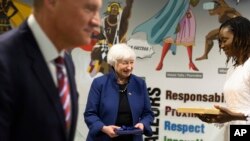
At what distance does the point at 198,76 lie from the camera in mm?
4129

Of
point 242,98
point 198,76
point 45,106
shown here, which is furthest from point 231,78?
point 45,106

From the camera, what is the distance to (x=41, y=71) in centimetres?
113

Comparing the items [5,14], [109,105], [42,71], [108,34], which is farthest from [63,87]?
[5,14]

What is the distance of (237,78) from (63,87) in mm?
1624

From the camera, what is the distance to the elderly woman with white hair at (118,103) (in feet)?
10.3

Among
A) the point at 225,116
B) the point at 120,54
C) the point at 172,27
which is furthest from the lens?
the point at 172,27

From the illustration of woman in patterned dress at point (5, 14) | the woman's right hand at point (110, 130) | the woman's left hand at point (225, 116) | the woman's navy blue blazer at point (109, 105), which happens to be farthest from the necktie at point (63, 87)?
the illustration of woman in patterned dress at point (5, 14)

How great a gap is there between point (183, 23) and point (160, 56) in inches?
16.5

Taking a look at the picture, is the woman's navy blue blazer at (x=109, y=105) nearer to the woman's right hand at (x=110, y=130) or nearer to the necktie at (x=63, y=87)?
the woman's right hand at (x=110, y=130)

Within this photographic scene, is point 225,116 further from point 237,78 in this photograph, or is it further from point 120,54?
point 120,54

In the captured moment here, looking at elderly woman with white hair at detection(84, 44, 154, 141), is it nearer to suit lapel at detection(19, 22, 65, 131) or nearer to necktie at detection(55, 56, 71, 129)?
necktie at detection(55, 56, 71, 129)

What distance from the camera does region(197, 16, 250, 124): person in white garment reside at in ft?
8.34

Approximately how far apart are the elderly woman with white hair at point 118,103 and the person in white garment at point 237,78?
26.3 inches

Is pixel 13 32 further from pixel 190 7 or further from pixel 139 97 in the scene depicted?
pixel 190 7
